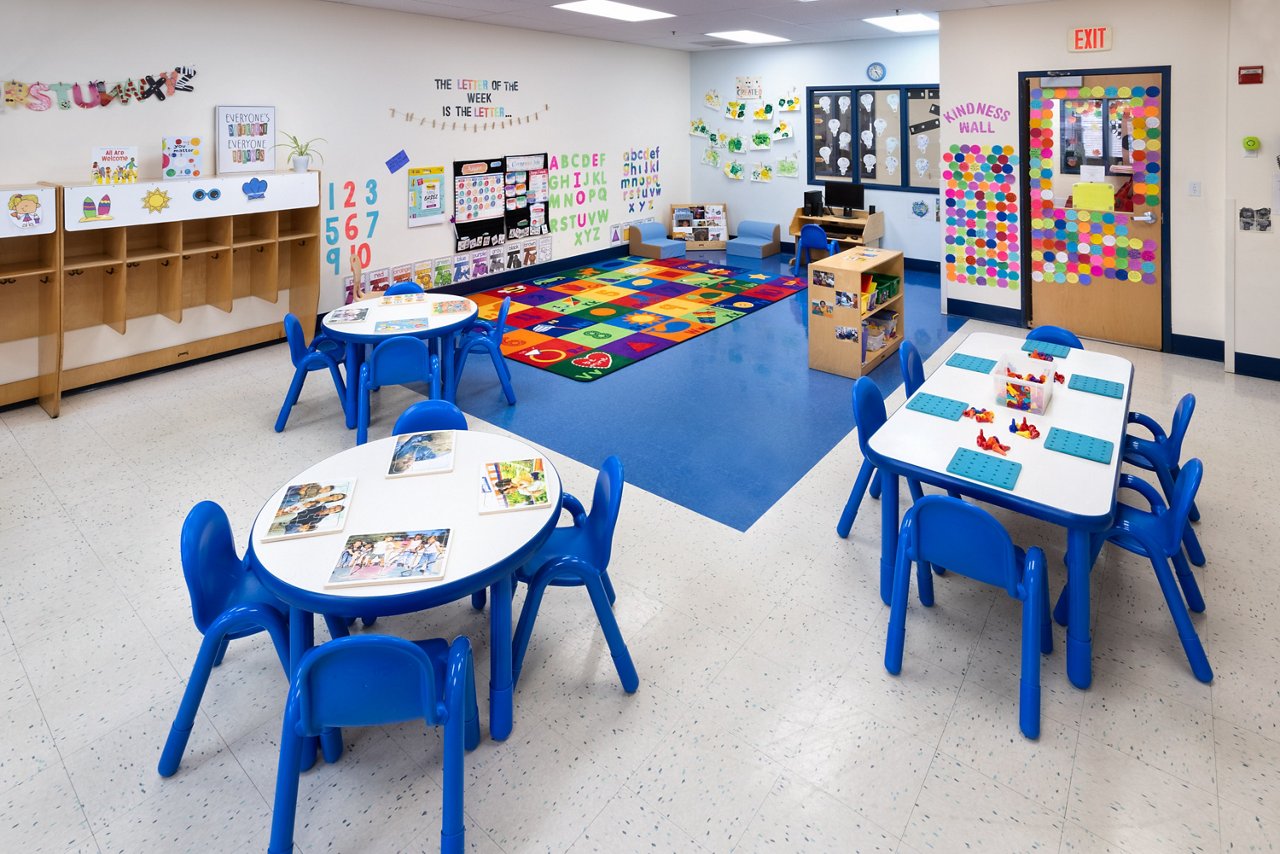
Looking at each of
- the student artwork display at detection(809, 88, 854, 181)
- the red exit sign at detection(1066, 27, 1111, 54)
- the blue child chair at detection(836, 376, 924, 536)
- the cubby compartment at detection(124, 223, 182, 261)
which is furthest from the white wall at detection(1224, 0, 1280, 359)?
the cubby compartment at detection(124, 223, 182, 261)

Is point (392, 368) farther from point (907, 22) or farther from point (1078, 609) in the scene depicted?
point (907, 22)

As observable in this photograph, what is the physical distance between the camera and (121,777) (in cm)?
231

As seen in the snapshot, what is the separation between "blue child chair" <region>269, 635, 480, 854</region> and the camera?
6.04ft

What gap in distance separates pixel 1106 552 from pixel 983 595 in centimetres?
72

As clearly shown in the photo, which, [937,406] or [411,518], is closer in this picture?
[411,518]

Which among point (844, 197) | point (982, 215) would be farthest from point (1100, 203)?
point (844, 197)

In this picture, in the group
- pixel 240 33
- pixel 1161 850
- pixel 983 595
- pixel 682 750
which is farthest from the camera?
pixel 240 33

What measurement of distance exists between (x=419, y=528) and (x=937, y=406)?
7.11ft

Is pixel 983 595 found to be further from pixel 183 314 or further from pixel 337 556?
pixel 183 314

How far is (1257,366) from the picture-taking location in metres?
5.30

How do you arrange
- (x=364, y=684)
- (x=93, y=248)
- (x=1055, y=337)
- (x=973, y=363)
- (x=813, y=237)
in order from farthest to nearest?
(x=813, y=237) < (x=93, y=248) < (x=1055, y=337) < (x=973, y=363) < (x=364, y=684)

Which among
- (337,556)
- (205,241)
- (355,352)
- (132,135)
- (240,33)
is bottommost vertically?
(337,556)

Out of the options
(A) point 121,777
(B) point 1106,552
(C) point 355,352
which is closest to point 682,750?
(A) point 121,777

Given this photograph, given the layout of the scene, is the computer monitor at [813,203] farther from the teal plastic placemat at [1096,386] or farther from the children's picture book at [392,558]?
the children's picture book at [392,558]
